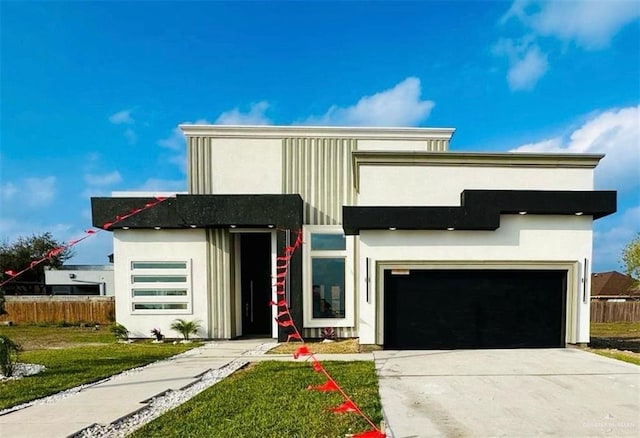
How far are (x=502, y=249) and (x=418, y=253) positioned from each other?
1.97 m

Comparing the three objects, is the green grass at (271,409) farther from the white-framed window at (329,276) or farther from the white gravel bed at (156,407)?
the white-framed window at (329,276)

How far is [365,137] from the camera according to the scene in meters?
10.9

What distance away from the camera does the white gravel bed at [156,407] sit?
12.4 feet

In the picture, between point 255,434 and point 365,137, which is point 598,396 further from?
point 365,137

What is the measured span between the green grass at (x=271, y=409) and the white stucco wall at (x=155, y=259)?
4648 millimetres

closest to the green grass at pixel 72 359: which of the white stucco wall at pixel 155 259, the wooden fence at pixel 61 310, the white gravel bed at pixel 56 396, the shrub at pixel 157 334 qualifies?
the white gravel bed at pixel 56 396

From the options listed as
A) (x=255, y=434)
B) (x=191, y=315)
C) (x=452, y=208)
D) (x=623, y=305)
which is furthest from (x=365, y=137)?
(x=623, y=305)

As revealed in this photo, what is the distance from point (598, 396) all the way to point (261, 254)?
9.07 meters

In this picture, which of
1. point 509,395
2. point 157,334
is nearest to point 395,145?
point 509,395

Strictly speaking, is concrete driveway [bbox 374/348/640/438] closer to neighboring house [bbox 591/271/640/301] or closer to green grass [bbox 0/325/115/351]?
green grass [bbox 0/325/115/351]

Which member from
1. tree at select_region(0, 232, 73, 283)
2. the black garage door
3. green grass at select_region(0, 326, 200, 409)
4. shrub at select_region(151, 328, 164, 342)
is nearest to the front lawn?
the black garage door

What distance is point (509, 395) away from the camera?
16.0ft

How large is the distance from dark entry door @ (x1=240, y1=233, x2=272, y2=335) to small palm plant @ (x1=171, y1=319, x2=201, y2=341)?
5.55ft

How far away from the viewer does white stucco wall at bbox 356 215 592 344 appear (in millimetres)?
8102
